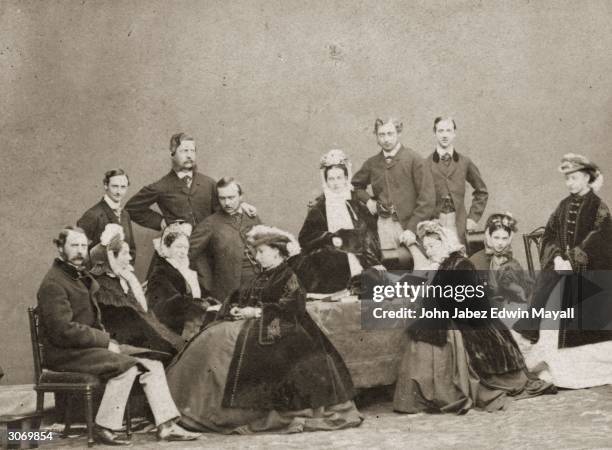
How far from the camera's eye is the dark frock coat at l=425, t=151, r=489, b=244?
7.82 metres

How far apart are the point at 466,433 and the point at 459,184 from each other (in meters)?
2.24

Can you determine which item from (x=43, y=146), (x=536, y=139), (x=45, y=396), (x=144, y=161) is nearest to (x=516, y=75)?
(x=536, y=139)

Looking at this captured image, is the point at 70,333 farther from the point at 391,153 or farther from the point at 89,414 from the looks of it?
the point at 391,153

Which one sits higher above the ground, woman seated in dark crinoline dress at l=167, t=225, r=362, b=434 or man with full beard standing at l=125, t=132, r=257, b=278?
man with full beard standing at l=125, t=132, r=257, b=278

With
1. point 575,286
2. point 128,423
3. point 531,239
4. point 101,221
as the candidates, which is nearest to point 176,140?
point 101,221

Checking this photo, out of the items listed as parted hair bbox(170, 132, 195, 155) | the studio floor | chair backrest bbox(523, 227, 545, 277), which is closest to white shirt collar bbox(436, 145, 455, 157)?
chair backrest bbox(523, 227, 545, 277)

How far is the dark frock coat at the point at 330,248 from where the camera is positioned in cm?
734

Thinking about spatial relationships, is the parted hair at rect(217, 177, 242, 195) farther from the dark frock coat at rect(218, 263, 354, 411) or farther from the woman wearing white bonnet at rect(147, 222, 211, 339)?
the dark frock coat at rect(218, 263, 354, 411)

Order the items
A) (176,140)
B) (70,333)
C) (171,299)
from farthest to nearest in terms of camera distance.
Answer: (176,140) → (171,299) → (70,333)

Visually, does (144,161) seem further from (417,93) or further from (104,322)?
(417,93)

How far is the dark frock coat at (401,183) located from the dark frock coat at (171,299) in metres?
1.56

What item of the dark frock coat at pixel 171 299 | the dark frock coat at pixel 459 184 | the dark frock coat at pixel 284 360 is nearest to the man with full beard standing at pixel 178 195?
the dark frock coat at pixel 171 299

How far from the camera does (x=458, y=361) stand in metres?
6.91

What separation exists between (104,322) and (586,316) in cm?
355
